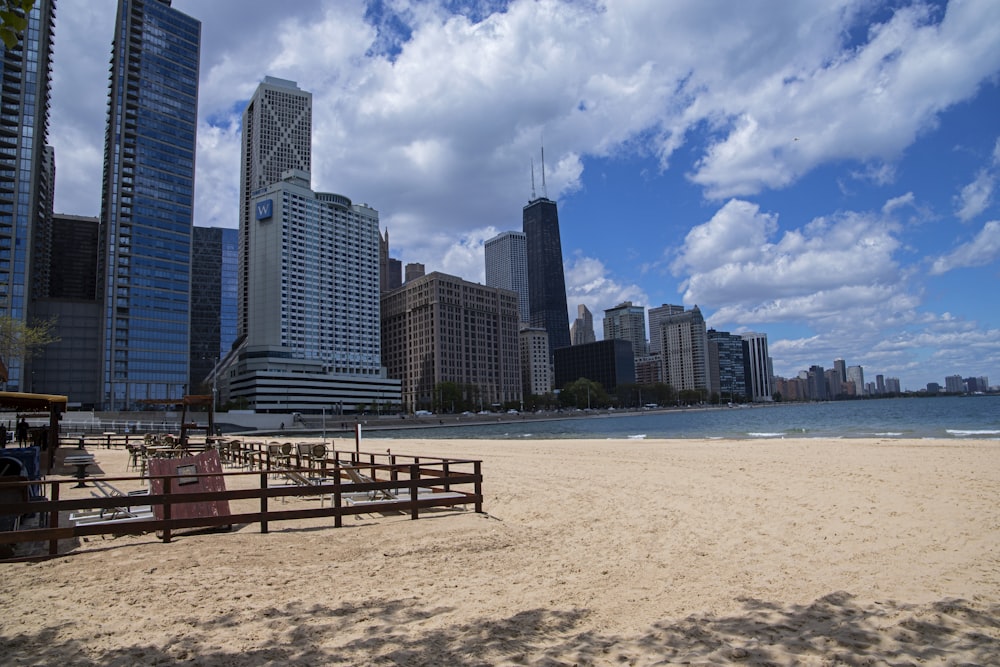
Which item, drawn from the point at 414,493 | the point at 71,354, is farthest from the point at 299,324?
the point at 414,493

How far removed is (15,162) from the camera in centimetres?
12156

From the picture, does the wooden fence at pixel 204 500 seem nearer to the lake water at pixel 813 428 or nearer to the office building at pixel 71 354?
the lake water at pixel 813 428

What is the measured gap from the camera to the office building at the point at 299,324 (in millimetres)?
171750

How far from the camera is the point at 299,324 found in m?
184

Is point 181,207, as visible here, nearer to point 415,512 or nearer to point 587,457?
point 587,457

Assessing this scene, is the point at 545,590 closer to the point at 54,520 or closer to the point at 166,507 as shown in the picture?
the point at 166,507

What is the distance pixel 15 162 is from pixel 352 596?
151m

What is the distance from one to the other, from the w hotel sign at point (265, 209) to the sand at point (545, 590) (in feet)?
632

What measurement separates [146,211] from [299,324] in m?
50.6

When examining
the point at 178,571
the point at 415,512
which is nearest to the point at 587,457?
the point at 415,512

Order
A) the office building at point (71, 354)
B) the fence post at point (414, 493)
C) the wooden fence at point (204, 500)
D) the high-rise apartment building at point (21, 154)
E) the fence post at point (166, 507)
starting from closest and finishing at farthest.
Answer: the wooden fence at point (204, 500)
the fence post at point (166, 507)
the fence post at point (414, 493)
the high-rise apartment building at point (21, 154)
the office building at point (71, 354)

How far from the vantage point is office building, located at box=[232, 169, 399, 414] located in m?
172

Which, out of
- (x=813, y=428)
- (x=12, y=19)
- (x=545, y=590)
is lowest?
(x=813, y=428)

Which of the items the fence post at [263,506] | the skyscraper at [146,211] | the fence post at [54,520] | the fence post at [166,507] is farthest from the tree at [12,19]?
the skyscraper at [146,211]
